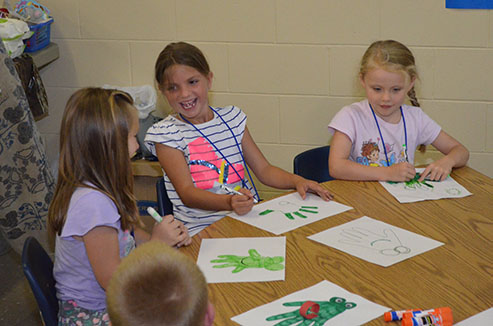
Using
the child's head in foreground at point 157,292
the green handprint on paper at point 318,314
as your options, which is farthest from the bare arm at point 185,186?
the child's head in foreground at point 157,292

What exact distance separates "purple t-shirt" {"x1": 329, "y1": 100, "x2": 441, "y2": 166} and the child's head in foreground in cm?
150

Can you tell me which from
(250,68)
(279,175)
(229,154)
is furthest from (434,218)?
(250,68)

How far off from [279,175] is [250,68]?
1.01 m

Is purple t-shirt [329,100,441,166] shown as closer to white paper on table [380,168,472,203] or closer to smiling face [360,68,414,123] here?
smiling face [360,68,414,123]

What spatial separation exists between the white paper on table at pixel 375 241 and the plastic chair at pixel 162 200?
24.7 inches

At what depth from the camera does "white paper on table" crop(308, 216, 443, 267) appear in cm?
158

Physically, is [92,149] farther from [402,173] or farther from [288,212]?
[402,173]

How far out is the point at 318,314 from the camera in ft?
4.31

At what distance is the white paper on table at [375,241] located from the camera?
5.17ft

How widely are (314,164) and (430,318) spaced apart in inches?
47.8

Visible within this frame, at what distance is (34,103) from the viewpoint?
10.1 ft

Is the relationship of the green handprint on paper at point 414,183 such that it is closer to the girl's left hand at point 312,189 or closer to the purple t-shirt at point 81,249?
the girl's left hand at point 312,189

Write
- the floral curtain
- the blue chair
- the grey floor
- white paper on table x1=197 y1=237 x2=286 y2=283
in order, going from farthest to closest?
the grey floor < the floral curtain < the blue chair < white paper on table x1=197 y1=237 x2=286 y2=283

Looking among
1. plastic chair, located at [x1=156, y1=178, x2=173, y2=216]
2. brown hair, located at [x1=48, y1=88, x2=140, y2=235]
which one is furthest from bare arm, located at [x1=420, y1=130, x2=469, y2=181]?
brown hair, located at [x1=48, y1=88, x2=140, y2=235]
